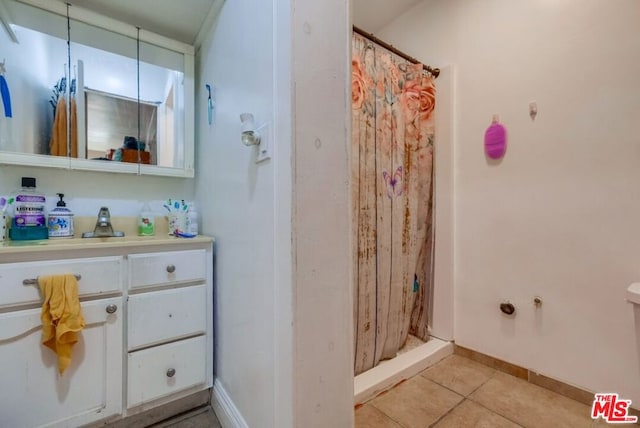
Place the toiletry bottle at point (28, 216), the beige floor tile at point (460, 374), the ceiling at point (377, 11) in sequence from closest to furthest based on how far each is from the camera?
the toiletry bottle at point (28, 216) < the beige floor tile at point (460, 374) < the ceiling at point (377, 11)

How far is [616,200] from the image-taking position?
3.98 ft

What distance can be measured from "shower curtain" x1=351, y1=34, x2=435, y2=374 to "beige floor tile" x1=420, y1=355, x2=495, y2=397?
0.21m

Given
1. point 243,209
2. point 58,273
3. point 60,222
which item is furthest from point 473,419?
point 60,222

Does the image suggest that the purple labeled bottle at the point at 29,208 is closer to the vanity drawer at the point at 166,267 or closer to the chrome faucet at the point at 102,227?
the chrome faucet at the point at 102,227

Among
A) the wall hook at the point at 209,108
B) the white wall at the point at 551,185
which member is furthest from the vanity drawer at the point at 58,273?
the white wall at the point at 551,185

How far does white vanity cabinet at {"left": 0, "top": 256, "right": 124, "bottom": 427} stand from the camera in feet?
3.05

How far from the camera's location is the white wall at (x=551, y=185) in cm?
120

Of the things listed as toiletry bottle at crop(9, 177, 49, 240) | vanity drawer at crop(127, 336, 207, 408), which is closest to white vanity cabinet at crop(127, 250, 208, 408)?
vanity drawer at crop(127, 336, 207, 408)

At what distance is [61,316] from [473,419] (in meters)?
1.66

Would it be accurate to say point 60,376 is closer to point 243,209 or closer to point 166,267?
point 166,267

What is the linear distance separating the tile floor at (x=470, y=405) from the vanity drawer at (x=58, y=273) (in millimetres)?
1189

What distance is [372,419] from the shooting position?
122 centimetres

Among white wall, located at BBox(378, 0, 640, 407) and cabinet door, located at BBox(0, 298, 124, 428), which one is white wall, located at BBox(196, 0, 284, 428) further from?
white wall, located at BBox(378, 0, 640, 407)

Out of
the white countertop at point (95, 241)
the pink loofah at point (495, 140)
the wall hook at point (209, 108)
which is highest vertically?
the wall hook at point (209, 108)
